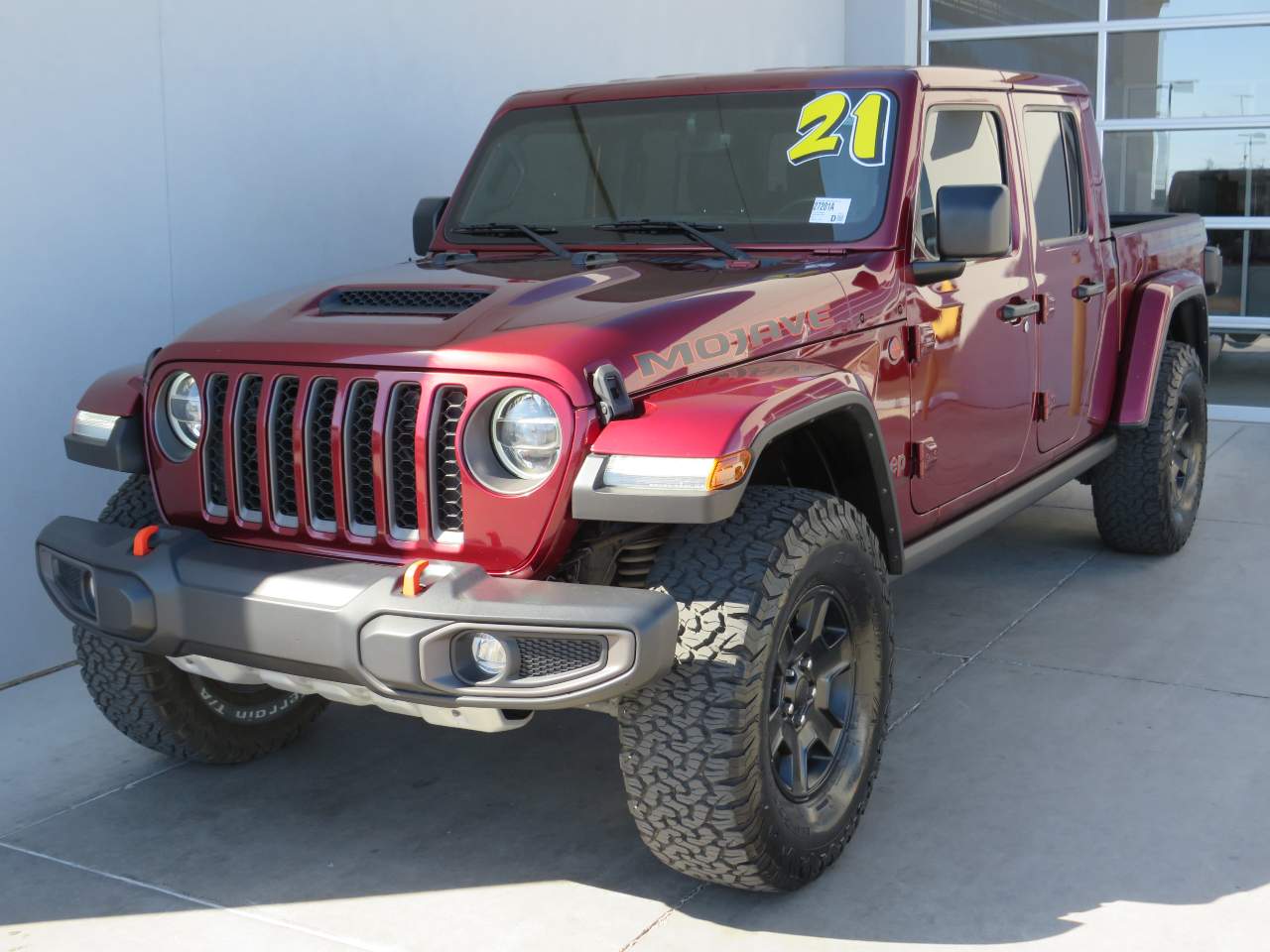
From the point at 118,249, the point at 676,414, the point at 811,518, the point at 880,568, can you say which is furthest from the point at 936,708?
the point at 118,249

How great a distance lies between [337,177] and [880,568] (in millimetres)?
3336

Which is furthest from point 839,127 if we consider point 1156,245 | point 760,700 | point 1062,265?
point 1156,245

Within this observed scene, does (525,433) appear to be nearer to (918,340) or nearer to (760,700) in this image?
(760,700)

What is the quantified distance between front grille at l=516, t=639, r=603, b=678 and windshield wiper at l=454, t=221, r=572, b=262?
144cm

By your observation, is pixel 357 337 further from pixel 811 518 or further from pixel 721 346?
pixel 811 518

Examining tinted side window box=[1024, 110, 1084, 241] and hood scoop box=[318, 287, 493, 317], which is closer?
hood scoop box=[318, 287, 493, 317]

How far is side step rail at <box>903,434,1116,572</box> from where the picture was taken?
392 cm

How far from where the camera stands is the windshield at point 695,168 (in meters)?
3.90

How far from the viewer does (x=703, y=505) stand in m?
2.69

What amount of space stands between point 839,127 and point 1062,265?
120cm

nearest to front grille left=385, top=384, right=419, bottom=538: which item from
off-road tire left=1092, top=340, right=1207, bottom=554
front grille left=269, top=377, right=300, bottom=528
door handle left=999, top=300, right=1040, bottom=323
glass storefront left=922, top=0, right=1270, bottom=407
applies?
front grille left=269, top=377, right=300, bottom=528

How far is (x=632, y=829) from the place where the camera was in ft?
11.5

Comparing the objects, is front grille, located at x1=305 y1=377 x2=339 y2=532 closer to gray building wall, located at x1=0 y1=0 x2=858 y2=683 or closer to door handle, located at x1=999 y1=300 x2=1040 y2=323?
gray building wall, located at x1=0 y1=0 x2=858 y2=683

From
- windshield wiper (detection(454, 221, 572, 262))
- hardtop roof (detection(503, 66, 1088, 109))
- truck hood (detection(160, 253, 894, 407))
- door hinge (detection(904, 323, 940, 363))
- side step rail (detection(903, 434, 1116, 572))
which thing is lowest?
side step rail (detection(903, 434, 1116, 572))
